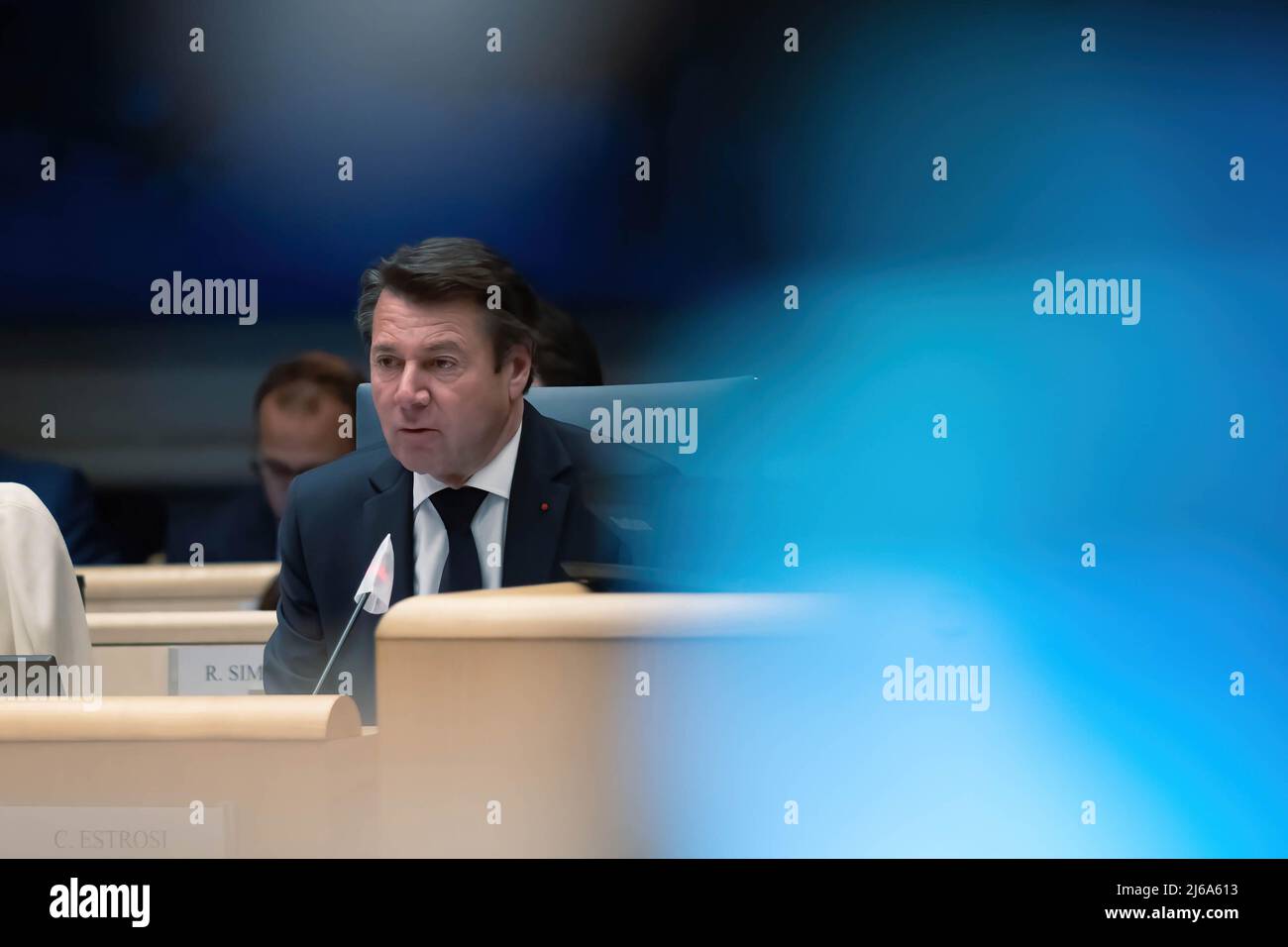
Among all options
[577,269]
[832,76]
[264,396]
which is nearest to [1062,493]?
[832,76]

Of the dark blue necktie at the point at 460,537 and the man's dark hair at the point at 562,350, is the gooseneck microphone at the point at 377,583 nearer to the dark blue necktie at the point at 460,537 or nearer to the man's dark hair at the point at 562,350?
the dark blue necktie at the point at 460,537

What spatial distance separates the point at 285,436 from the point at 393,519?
400 mm

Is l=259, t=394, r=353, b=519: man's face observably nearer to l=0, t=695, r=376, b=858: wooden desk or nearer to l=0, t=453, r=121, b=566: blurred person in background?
l=0, t=453, r=121, b=566: blurred person in background

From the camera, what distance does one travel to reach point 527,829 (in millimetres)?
1459

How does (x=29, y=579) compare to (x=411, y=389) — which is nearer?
(x=29, y=579)

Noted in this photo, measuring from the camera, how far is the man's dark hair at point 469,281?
7.18 feet

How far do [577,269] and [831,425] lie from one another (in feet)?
1.62

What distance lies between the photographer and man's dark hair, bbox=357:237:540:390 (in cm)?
219

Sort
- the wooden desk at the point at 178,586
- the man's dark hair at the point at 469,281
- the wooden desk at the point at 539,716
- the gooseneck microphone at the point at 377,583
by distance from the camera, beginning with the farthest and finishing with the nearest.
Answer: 1. the wooden desk at the point at 178,586
2. the man's dark hair at the point at 469,281
3. the gooseneck microphone at the point at 377,583
4. the wooden desk at the point at 539,716

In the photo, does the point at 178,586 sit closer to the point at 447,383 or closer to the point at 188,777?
the point at 447,383

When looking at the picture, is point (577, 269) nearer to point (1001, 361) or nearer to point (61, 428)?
point (1001, 361)

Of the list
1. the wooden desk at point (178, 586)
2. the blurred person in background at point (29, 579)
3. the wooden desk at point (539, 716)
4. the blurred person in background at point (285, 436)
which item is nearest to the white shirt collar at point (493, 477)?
the blurred person in background at point (285, 436)

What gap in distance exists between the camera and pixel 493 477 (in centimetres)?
216

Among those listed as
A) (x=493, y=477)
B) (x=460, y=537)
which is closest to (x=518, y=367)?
(x=493, y=477)
